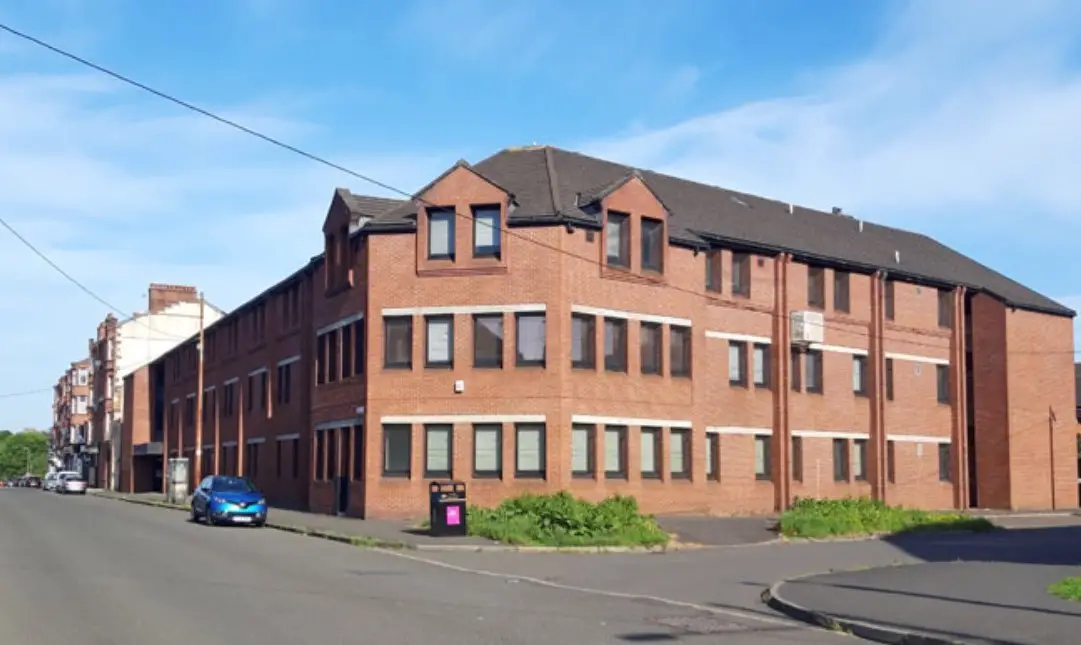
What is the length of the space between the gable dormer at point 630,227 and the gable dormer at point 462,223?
2813 millimetres

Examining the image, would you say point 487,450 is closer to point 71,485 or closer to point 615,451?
point 615,451

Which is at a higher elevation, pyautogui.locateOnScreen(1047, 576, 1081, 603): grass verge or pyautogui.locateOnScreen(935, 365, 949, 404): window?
pyautogui.locateOnScreen(935, 365, 949, 404): window

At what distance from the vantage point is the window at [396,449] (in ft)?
114

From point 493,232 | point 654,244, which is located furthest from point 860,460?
point 493,232

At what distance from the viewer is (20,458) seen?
18000 centimetres

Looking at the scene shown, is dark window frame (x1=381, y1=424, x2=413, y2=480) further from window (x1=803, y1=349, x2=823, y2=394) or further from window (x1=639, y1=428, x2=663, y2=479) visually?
window (x1=803, y1=349, x2=823, y2=394)

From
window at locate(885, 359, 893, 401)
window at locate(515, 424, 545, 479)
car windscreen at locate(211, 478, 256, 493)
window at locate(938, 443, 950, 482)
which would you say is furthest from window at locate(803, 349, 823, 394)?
car windscreen at locate(211, 478, 256, 493)

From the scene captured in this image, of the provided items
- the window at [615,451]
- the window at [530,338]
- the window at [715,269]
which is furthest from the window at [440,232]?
the window at [715,269]

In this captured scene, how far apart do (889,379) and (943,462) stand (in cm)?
461

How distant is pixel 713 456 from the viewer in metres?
38.3

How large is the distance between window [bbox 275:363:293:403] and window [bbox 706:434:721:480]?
57.4 ft

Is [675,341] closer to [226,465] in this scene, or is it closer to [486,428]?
[486,428]

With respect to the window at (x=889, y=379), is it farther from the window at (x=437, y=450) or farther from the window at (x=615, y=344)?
the window at (x=437, y=450)

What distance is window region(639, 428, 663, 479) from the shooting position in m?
35.9
